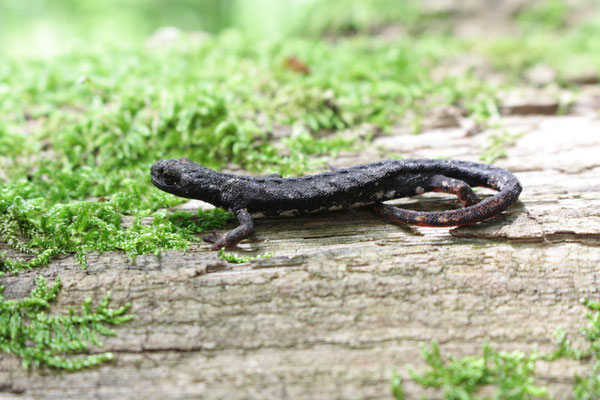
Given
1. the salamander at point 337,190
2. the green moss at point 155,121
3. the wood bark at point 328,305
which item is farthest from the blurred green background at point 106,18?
the wood bark at point 328,305

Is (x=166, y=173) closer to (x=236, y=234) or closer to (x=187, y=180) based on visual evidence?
(x=187, y=180)

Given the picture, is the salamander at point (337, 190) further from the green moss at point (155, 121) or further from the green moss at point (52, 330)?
the green moss at point (52, 330)

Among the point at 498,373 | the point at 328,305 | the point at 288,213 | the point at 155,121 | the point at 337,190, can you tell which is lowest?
the point at 498,373

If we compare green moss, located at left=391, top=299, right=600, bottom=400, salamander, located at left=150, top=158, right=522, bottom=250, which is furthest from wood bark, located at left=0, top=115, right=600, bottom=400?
salamander, located at left=150, top=158, right=522, bottom=250

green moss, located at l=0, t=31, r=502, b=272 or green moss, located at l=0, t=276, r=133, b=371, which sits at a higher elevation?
green moss, located at l=0, t=31, r=502, b=272

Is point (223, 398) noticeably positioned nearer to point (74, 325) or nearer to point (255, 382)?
point (255, 382)

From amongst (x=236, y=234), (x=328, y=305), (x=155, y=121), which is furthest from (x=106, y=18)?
(x=328, y=305)

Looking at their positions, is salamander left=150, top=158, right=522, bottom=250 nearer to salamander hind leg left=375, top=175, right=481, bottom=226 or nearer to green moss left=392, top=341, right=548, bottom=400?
salamander hind leg left=375, top=175, right=481, bottom=226
